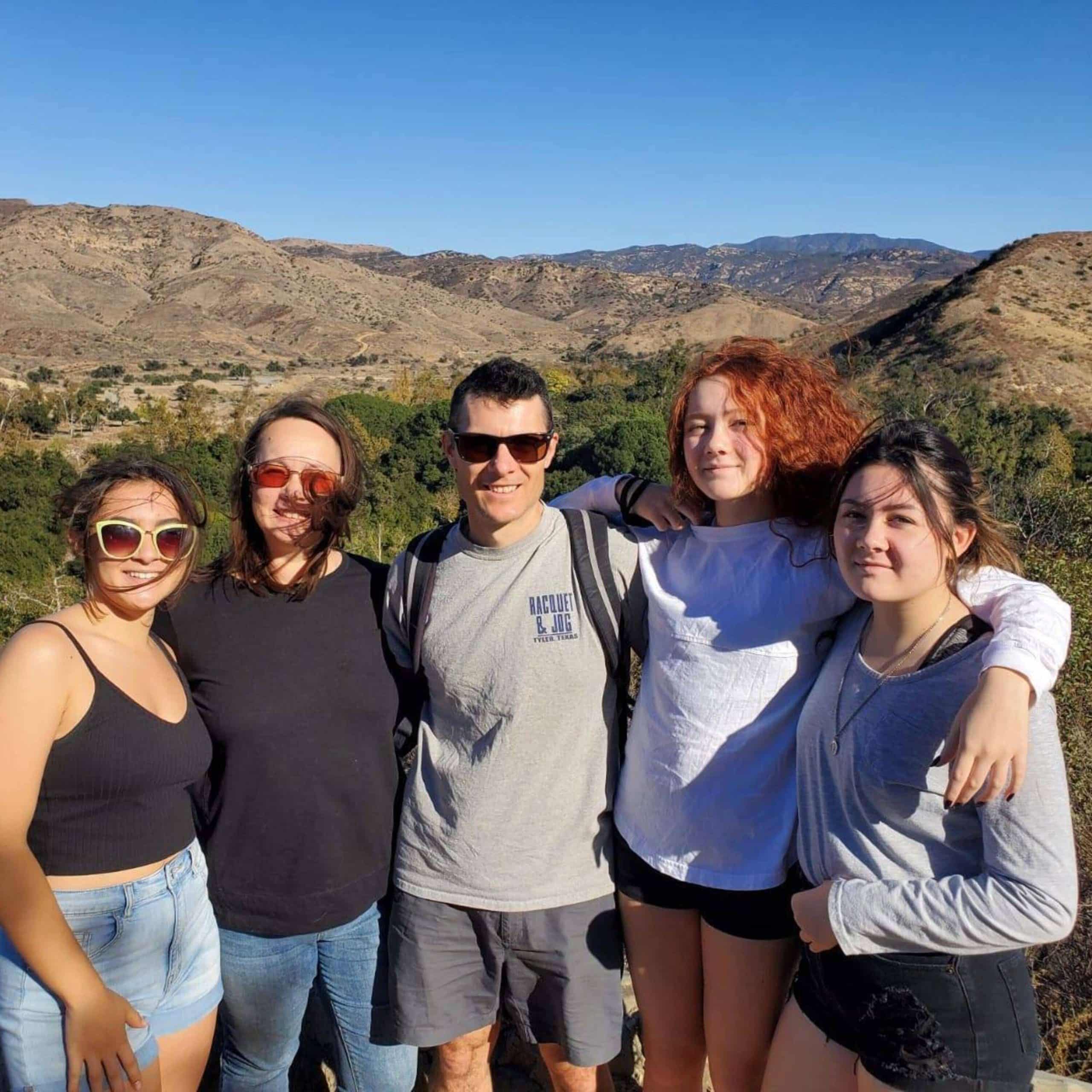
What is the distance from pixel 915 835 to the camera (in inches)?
73.7

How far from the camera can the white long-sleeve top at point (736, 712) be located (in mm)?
2188

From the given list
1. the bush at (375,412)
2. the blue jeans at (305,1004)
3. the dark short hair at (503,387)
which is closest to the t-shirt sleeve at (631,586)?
the dark short hair at (503,387)

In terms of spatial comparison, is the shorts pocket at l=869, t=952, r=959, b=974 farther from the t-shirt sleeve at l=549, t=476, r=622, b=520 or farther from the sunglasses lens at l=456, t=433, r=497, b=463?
the sunglasses lens at l=456, t=433, r=497, b=463

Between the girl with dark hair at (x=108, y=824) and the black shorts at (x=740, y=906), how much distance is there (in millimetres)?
1175

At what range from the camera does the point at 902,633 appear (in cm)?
197

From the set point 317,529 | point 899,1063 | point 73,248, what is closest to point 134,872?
point 317,529

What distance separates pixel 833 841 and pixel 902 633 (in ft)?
1.57

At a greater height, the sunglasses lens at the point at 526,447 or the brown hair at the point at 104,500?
the sunglasses lens at the point at 526,447

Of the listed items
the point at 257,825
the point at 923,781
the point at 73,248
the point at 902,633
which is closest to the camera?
the point at 923,781

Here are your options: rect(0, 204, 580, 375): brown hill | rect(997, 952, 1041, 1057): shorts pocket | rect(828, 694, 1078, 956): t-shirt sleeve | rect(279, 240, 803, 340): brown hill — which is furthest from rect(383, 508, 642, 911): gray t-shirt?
rect(279, 240, 803, 340): brown hill

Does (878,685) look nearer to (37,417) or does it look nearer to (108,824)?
(108,824)

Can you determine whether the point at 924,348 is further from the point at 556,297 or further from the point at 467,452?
the point at 556,297

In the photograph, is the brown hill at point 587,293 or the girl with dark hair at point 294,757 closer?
the girl with dark hair at point 294,757

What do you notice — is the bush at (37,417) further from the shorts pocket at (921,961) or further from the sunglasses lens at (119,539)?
the shorts pocket at (921,961)
